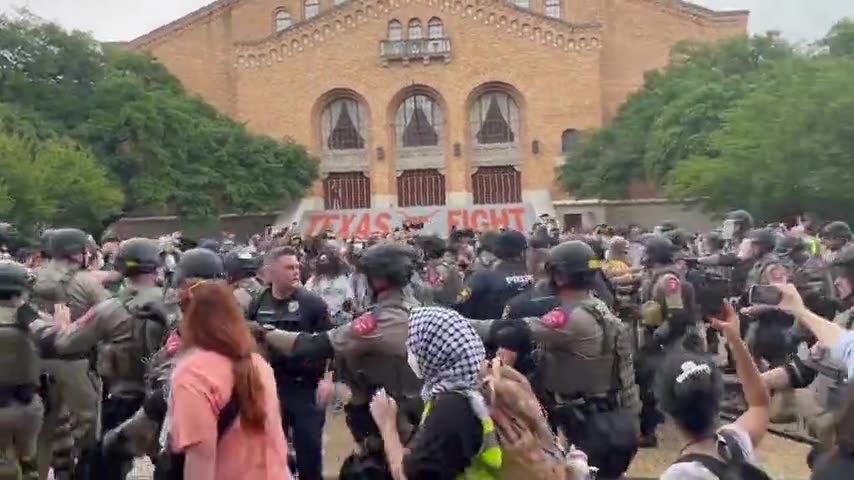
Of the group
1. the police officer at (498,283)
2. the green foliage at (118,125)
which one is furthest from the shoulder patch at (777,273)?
the green foliage at (118,125)

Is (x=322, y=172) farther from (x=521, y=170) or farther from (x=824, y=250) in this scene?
(x=824, y=250)

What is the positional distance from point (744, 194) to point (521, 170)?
66.8 ft

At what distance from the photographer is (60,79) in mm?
43500

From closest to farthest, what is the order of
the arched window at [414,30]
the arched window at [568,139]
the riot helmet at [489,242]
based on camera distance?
1. the riot helmet at [489,242]
2. the arched window at [568,139]
3. the arched window at [414,30]

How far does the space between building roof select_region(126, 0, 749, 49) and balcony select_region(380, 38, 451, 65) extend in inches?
339

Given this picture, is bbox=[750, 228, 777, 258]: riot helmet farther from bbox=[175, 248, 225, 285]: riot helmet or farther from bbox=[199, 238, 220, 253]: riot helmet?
bbox=[175, 248, 225, 285]: riot helmet

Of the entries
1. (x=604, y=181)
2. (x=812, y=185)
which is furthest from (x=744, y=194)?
(x=604, y=181)

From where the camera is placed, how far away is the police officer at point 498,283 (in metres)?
9.90

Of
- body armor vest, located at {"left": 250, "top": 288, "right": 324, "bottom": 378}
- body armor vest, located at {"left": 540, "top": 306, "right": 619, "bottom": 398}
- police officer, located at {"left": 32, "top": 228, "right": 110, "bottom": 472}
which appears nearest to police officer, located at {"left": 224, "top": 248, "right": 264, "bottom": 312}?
body armor vest, located at {"left": 250, "top": 288, "right": 324, "bottom": 378}

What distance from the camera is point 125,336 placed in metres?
7.16

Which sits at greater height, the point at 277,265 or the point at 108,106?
the point at 108,106

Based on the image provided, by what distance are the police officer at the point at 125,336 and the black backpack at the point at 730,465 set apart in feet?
12.2

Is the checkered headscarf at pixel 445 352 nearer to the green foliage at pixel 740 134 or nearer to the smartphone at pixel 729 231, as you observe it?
the smartphone at pixel 729 231

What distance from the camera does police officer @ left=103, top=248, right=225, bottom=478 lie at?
6.07m
